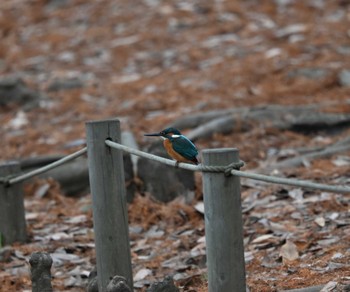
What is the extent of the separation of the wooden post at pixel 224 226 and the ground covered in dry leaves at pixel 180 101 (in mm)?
750

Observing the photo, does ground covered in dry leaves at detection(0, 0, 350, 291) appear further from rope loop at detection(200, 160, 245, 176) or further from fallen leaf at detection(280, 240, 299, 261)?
rope loop at detection(200, 160, 245, 176)

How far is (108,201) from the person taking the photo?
4.48 meters

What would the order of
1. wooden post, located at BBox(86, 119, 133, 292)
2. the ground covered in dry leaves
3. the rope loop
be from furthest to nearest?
the ground covered in dry leaves, wooden post, located at BBox(86, 119, 133, 292), the rope loop

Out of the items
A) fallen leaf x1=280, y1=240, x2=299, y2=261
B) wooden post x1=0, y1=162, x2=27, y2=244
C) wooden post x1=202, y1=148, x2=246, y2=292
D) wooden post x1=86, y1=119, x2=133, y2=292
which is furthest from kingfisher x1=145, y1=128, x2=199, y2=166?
wooden post x1=0, y1=162, x2=27, y2=244

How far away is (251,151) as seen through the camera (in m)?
7.71

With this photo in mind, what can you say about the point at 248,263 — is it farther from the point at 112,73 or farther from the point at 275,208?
the point at 112,73

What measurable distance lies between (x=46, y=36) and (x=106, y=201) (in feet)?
33.4

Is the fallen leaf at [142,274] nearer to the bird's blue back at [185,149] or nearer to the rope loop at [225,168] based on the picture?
the bird's blue back at [185,149]

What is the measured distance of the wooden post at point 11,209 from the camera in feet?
19.4

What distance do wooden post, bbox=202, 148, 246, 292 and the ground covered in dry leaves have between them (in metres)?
0.75

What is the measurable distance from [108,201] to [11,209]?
1.74 m

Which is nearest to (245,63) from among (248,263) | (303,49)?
(303,49)

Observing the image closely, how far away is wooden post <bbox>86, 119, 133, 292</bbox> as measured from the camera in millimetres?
4477

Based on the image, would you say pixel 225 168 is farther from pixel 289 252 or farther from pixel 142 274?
pixel 142 274
